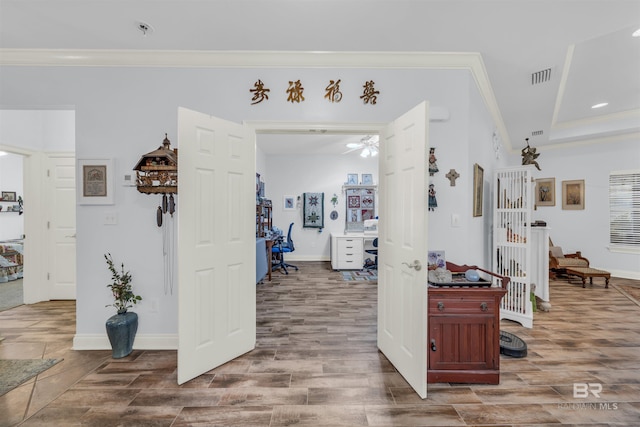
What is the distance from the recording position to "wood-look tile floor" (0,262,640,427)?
189 cm

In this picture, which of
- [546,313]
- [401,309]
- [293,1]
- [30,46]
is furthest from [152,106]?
[546,313]

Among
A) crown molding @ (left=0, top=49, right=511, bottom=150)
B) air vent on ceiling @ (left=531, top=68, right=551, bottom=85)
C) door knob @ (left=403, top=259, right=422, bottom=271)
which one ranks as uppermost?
air vent on ceiling @ (left=531, top=68, right=551, bottom=85)

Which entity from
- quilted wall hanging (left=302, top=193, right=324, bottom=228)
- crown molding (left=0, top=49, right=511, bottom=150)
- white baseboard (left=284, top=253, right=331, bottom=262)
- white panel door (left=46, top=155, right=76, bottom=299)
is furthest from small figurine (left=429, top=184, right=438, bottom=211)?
white baseboard (left=284, top=253, right=331, bottom=262)

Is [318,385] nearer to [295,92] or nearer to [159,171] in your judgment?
[159,171]

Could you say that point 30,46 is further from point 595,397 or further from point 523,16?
point 595,397

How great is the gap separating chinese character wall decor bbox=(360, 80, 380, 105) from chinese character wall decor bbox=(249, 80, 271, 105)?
94 cm

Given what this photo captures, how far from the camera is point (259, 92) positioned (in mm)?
2832

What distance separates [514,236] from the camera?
137 inches

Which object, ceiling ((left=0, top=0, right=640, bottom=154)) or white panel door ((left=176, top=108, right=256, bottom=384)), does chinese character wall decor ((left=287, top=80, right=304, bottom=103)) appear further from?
white panel door ((left=176, top=108, right=256, bottom=384))

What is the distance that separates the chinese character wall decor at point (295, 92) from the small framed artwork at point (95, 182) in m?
1.86

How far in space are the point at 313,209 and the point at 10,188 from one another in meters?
6.92

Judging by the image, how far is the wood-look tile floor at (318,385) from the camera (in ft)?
6.19

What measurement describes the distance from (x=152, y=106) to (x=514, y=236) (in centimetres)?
428

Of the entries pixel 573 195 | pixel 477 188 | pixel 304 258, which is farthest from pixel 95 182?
pixel 573 195
